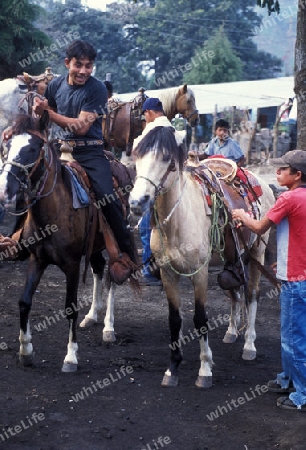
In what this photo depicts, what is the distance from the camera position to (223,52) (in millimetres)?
37969

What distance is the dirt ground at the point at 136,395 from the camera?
4.89 meters

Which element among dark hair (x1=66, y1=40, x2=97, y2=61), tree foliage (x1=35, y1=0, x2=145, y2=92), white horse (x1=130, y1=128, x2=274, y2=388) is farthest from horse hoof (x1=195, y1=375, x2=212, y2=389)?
tree foliage (x1=35, y1=0, x2=145, y2=92)

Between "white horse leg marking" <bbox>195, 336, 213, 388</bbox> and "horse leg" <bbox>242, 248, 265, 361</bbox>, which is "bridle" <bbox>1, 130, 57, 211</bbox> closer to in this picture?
"white horse leg marking" <bbox>195, 336, 213, 388</bbox>

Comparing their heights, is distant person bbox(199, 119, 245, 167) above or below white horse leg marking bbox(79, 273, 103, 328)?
above

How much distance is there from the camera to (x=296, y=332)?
537 centimetres

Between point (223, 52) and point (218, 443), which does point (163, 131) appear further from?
point (223, 52)

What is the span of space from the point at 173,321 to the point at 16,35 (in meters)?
12.7

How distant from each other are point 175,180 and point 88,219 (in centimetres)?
114

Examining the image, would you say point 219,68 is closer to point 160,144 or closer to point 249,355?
point 249,355

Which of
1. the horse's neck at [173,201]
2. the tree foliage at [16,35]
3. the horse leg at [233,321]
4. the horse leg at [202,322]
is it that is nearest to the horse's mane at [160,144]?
the horse's neck at [173,201]

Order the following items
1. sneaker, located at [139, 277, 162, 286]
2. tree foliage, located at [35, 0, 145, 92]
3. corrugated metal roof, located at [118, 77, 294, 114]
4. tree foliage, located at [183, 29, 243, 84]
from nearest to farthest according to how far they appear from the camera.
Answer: sneaker, located at [139, 277, 162, 286], corrugated metal roof, located at [118, 77, 294, 114], tree foliage, located at [183, 29, 243, 84], tree foliage, located at [35, 0, 145, 92]

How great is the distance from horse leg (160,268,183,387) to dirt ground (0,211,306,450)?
0.10m

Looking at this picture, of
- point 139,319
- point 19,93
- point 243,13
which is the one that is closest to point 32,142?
point 139,319

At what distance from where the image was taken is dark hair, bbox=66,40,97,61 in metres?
6.22
